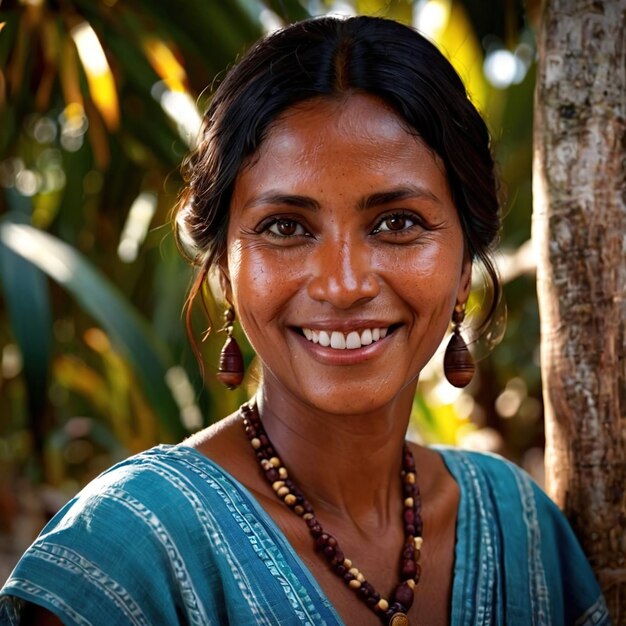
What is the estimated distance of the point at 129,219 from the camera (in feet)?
11.5

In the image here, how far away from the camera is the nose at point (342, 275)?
1.48m

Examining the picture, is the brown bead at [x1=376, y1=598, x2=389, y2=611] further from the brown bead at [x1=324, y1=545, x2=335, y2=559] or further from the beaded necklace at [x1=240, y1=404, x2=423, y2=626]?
the brown bead at [x1=324, y1=545, x2=335, y2=559]

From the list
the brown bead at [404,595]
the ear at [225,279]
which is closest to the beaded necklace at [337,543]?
the brown bead at [404,595]

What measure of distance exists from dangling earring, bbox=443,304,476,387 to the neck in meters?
→ 0.09

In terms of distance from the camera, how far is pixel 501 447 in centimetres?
412

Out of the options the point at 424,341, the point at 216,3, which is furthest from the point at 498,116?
the point at 424,341

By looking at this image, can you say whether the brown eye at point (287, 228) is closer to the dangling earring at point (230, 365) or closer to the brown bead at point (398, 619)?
the dangling earring at point (230, 365)

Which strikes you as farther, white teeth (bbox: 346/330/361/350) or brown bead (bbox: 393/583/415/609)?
brown bead (bbox: 393/583/415/609)

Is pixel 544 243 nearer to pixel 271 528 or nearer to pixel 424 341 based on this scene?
pixel 424 341

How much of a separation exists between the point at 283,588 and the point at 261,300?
476 mm

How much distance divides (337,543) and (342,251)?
1.79 ft

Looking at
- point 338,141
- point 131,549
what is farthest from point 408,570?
point 338,141

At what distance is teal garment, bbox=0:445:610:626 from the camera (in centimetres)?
138

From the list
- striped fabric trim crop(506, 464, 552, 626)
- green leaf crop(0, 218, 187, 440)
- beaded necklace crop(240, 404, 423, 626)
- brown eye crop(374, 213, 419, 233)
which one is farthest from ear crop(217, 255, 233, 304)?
striped fabric trim crop(506, 464, 552, 626)
